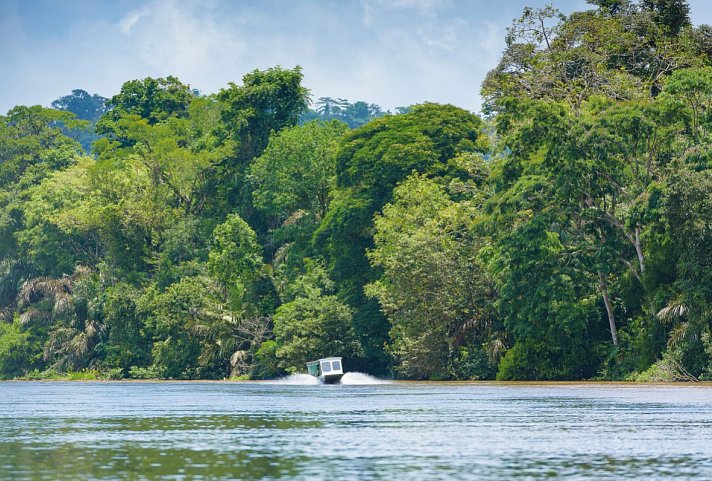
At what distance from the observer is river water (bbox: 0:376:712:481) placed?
22594mm

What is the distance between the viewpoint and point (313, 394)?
190 feet

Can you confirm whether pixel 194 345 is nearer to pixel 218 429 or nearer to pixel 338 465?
pixel 218 429

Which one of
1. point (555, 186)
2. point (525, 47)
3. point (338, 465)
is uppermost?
point (525, 47)

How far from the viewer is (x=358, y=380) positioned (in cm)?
7612

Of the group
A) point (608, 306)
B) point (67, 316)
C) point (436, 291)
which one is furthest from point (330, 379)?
point (67, 316)

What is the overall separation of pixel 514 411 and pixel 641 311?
968 inches

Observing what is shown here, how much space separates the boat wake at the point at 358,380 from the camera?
73.7 m

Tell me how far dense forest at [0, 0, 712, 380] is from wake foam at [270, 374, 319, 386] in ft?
4.64

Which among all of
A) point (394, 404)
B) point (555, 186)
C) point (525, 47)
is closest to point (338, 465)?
point (394, 404)

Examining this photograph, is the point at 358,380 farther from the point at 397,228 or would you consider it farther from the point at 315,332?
the point at 397,228

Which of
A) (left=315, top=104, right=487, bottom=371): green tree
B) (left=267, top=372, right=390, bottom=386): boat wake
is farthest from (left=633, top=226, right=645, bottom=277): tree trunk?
(left=315, top=104, right=487, bottom=371): green tree

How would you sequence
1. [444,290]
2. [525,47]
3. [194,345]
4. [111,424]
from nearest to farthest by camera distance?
[111,424], [444,290], [525,47], [194,345]

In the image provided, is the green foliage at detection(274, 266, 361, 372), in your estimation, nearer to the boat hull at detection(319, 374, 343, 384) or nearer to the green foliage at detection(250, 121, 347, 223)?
the boat hull at detection(319, 374, 343, 384)

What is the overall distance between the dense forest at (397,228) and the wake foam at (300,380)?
1.41m
